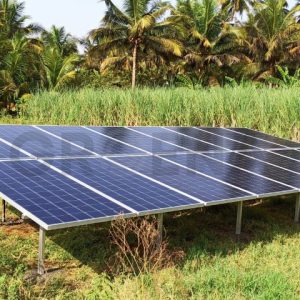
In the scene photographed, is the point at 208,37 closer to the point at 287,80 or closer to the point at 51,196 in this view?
the point at 287,80

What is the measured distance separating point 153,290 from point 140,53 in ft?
79.4

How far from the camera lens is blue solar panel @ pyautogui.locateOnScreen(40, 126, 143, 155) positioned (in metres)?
7.18

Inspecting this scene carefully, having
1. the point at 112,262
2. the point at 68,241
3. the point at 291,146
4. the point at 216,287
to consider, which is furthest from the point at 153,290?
the point at 291,146

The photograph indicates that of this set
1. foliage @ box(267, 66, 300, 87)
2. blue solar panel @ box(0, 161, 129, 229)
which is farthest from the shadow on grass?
foliage @ box(267, 66, 300, 87)

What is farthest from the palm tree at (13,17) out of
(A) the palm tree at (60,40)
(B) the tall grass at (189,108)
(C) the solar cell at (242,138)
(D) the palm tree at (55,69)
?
(C) the solar cell at (242,138)

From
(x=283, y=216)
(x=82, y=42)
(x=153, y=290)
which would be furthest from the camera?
(x=82, y=42)

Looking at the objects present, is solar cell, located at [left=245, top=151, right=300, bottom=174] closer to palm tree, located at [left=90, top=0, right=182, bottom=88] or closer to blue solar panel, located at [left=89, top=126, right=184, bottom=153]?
blue solar panel, located at [left=89, top=126, right=184, bottom=153]

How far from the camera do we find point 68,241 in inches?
249

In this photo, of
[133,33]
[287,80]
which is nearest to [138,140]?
[287,80]

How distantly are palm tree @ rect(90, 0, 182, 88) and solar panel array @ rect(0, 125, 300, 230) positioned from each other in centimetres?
1759

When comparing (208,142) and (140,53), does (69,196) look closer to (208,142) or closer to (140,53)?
(208,142)

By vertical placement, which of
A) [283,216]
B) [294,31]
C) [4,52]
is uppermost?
[294,31]

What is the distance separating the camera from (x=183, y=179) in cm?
634

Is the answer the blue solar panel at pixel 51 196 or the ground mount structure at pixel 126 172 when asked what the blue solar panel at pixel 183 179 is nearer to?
the ground mount structure at pixel 126 172
